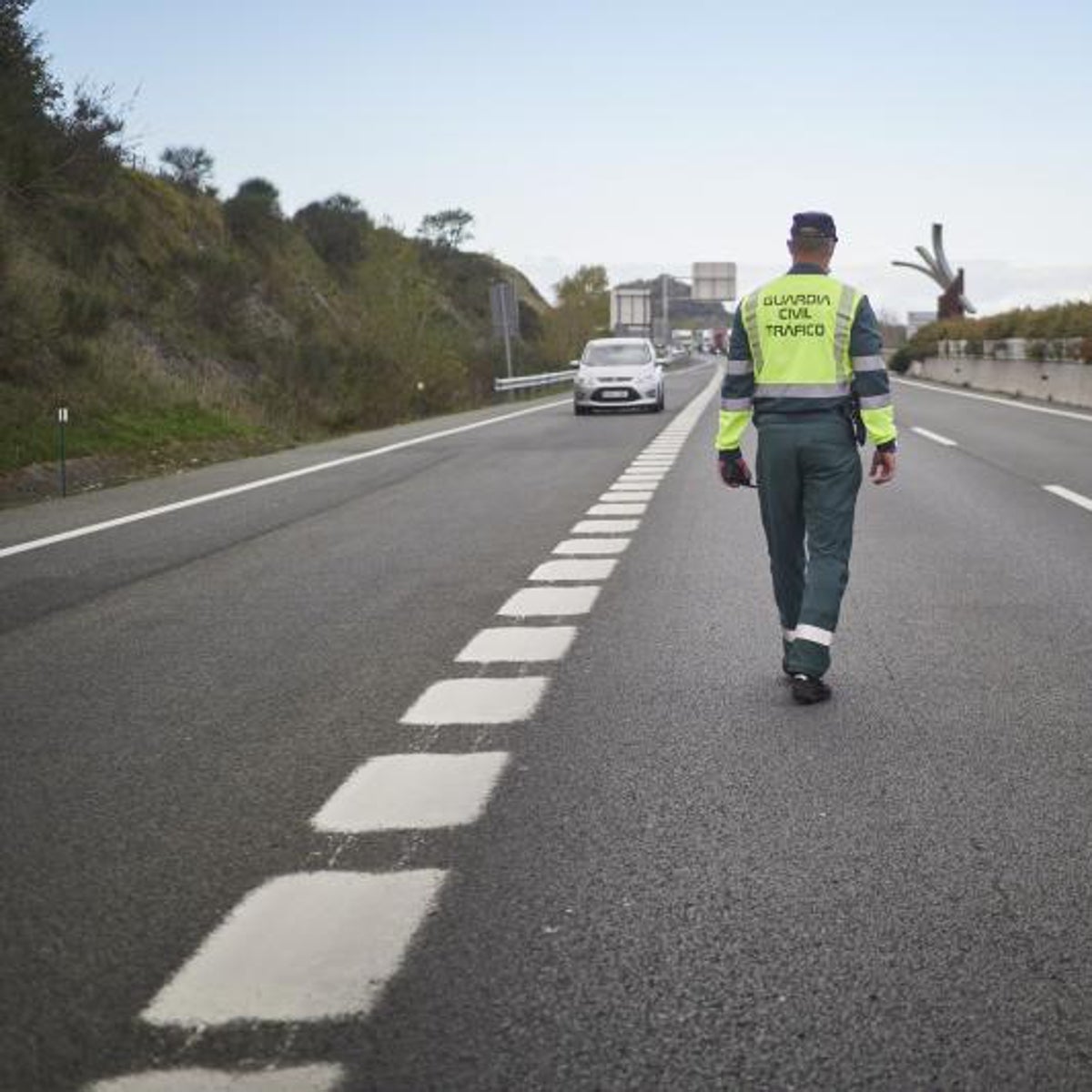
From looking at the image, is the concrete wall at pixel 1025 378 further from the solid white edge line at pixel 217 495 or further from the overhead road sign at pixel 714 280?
the overhead road sign at pixel 714 280

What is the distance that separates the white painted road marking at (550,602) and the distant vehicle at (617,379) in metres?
24.6

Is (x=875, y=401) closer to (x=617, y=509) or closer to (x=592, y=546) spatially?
(x=592, y=546)

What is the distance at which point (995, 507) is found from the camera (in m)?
13.2

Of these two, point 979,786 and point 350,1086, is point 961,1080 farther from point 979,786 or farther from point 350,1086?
point 979,786

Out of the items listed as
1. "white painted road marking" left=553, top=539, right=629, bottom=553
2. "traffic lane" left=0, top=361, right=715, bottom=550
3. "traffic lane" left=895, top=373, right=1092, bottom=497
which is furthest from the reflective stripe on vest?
"traffic lane" left=895, top=373, right=1092, bottom=497

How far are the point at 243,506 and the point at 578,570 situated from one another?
17.9 ft

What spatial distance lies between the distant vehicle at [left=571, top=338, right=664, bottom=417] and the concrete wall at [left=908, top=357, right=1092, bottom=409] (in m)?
8.47

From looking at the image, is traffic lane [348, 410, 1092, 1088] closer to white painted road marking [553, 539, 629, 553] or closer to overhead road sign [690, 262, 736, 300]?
white painted road marking [553, 539, 629, 553]

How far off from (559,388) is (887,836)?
57.9 metres

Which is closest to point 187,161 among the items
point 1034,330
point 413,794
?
point 1034,330

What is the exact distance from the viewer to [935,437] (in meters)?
22.8

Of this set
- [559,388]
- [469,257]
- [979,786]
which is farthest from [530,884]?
[469,257]

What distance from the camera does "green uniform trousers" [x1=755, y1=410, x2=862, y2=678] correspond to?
6.29m

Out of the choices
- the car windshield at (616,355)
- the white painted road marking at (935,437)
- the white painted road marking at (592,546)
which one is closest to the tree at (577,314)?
the car windshield at (616,355)
